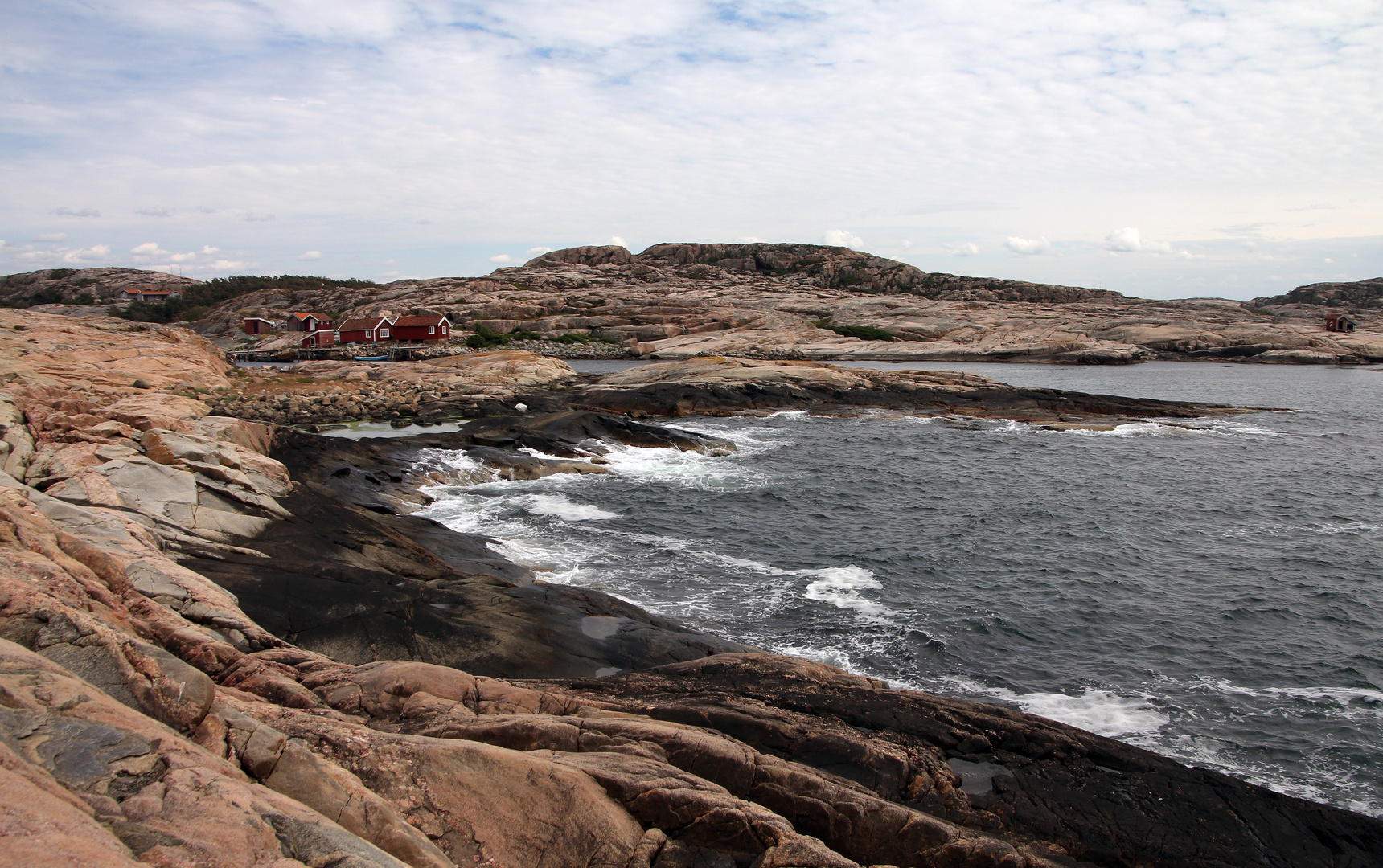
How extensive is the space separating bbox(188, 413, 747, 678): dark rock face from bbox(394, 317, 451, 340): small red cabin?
65.0 m

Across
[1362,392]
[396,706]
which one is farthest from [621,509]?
[1362,392]

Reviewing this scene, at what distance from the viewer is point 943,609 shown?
1738 centimetres

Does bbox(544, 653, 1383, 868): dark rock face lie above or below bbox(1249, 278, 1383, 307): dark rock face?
below

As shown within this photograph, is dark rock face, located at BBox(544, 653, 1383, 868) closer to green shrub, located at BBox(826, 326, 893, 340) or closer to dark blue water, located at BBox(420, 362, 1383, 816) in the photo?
dark blue water, located at BBox(420, 362, 1383, 816)

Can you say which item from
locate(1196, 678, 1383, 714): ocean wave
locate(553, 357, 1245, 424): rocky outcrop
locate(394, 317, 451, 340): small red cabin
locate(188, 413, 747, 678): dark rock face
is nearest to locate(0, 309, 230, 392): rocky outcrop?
locate(188, 413, 747, 678): dark rock face

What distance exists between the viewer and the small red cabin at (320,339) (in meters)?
78.5

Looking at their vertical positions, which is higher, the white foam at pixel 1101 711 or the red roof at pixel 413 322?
the red roof at pixel 413 322

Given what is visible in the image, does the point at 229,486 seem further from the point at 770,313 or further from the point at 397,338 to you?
the point at 770,313

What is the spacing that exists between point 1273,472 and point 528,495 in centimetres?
3070

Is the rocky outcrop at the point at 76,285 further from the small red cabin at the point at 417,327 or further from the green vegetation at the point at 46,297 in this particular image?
the small red cabin at the point at 417,327

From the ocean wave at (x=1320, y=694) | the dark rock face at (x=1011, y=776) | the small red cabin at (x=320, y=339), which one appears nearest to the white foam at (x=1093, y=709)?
the ocean wave at (x=1320, y=694)

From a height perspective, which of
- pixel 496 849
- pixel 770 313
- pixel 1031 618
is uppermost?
pixel 770 313

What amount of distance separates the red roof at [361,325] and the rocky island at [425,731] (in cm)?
6680

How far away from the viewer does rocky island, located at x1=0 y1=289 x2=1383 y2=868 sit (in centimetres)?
494
